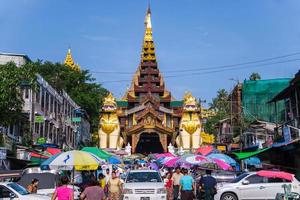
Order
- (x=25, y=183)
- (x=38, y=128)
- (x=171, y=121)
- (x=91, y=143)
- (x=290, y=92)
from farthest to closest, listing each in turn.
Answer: (x=171, y=121) < (x=91, y=143) < (x=38, y=128) < (x=290, y=92) < (x=25, y=183)

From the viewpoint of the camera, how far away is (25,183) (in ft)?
63.5

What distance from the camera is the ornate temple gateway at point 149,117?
3113 inches

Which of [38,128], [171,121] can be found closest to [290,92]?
[38,128]

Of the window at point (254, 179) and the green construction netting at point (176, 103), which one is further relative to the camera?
the green construction netting at point (176, 103)

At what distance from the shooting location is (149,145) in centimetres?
8731

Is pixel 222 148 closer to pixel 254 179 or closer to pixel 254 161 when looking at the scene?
pixel 254 161

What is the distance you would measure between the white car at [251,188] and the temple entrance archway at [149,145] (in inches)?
2517

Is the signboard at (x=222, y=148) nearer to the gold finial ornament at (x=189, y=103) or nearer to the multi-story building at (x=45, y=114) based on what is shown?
the multi-story building at (x=45, y=114)

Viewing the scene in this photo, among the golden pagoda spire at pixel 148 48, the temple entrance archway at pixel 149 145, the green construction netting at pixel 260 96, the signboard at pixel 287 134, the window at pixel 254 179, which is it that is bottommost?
the window at pixel 254 179

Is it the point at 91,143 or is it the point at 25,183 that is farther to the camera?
the point at 91,143

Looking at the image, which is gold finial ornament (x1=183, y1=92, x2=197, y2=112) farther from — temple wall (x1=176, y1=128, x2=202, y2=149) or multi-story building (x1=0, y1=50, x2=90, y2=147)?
multi-story building (x1=0, y1=50, x2=90, y2=147)

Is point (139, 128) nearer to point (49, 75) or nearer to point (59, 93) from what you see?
point (49, 75)

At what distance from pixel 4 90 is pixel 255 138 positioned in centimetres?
2834

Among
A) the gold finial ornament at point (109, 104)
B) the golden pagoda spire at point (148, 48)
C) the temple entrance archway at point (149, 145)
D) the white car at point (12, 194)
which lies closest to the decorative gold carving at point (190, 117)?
the temple entrance archway at point (149, 145)
